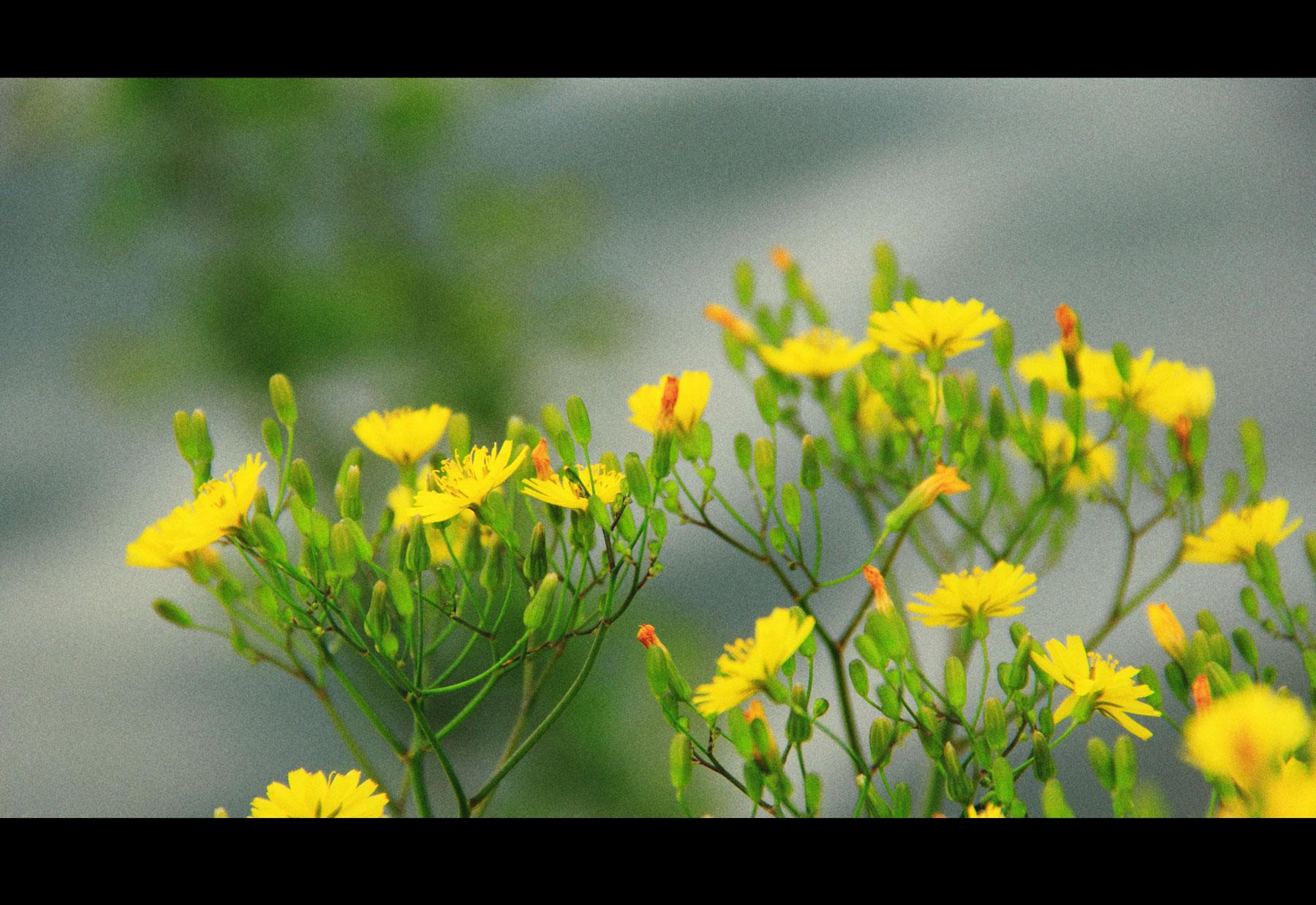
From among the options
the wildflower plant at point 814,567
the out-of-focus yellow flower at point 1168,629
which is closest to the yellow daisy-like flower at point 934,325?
the wildflower plant at point 814,567

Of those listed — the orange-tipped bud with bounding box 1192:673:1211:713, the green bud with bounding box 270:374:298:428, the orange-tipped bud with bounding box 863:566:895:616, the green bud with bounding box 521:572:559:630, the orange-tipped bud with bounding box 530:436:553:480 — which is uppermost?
the green bud with bounding box 270:374:298:428

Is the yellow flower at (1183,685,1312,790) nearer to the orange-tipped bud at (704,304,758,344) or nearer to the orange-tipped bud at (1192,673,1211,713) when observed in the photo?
the orange-tipped bud at (1192,673,1211,713)

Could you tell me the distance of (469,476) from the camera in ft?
1.09

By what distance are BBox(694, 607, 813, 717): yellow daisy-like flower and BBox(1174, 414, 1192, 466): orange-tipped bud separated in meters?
0.23

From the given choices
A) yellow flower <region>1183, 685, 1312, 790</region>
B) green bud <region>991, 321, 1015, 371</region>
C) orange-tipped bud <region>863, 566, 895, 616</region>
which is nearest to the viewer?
yellow flower <region>1183, 685, 1312, 790</region>

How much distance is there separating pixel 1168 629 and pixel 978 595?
6 centimetres

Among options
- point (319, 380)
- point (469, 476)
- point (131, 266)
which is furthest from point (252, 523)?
point (131, 266)

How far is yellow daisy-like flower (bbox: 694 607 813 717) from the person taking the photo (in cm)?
28

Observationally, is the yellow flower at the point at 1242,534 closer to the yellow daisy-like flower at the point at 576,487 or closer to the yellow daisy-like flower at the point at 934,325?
the yellow daisy-like flower at the point at 934,325

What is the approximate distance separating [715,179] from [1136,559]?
26.4 inches

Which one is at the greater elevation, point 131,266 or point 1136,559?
point 131,266

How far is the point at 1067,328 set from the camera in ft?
1.26

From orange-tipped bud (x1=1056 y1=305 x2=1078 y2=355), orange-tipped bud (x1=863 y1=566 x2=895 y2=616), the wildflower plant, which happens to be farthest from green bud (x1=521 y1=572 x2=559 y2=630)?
orange-tipped bud (x1=1056 y1=305 x2=1078 y2=355)
